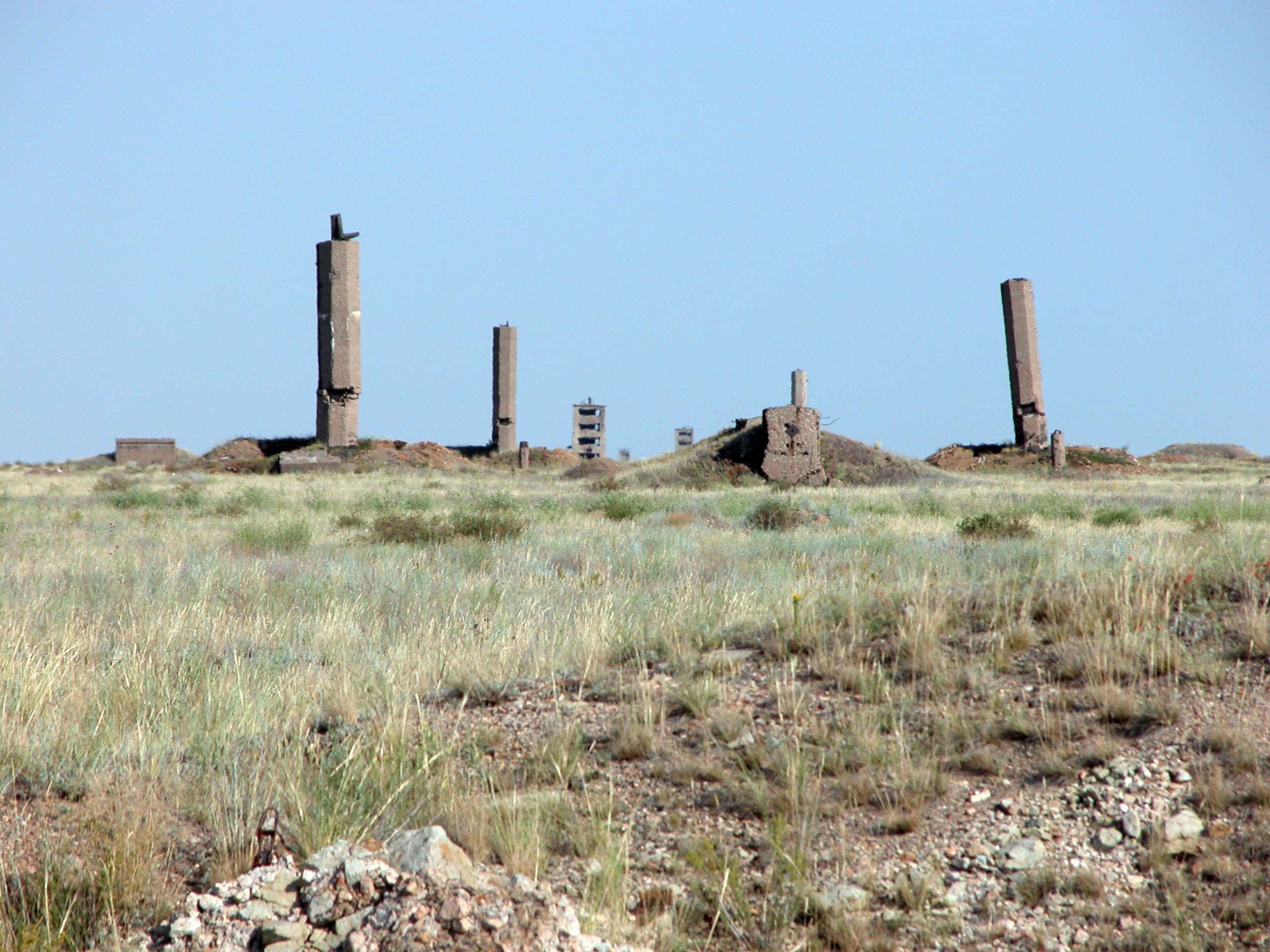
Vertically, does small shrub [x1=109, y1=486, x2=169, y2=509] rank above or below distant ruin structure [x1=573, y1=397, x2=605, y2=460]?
below

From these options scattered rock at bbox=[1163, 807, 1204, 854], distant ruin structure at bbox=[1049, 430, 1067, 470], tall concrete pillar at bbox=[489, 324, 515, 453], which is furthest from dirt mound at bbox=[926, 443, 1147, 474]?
scattered rock at bbox=[1163, 807, 1204, 854]

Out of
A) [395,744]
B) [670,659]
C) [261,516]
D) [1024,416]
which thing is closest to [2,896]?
[395,744]

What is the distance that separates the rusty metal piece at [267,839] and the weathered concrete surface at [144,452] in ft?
111

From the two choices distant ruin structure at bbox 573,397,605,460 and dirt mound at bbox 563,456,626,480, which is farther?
distant ruin structure at bbox 573,397,605,460

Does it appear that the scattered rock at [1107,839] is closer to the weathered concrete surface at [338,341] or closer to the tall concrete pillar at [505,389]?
the weathered concrete surface at [338,341]

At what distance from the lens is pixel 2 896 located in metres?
3.11

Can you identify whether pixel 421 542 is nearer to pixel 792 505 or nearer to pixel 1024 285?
pixel 792 505

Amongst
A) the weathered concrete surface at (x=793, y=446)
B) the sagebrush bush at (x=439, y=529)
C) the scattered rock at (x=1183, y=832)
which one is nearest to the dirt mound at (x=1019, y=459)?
the weathered concrete surface at (x=793, y=446)

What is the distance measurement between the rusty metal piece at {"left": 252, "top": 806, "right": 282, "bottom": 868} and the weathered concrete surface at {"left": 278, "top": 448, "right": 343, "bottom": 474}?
25349mm

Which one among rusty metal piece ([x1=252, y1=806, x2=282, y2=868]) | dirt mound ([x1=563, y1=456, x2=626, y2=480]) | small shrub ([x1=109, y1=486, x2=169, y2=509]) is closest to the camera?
rusty metal piece ([x1=252, y1=806, x2=282, y2=868])

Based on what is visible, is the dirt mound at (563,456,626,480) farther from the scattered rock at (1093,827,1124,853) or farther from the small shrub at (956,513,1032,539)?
the scattered rock at (1093,827,1124,853)

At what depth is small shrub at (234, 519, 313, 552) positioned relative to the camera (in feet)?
35.6

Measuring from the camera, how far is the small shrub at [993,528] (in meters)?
10.8

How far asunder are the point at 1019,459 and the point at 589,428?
16.6 m
